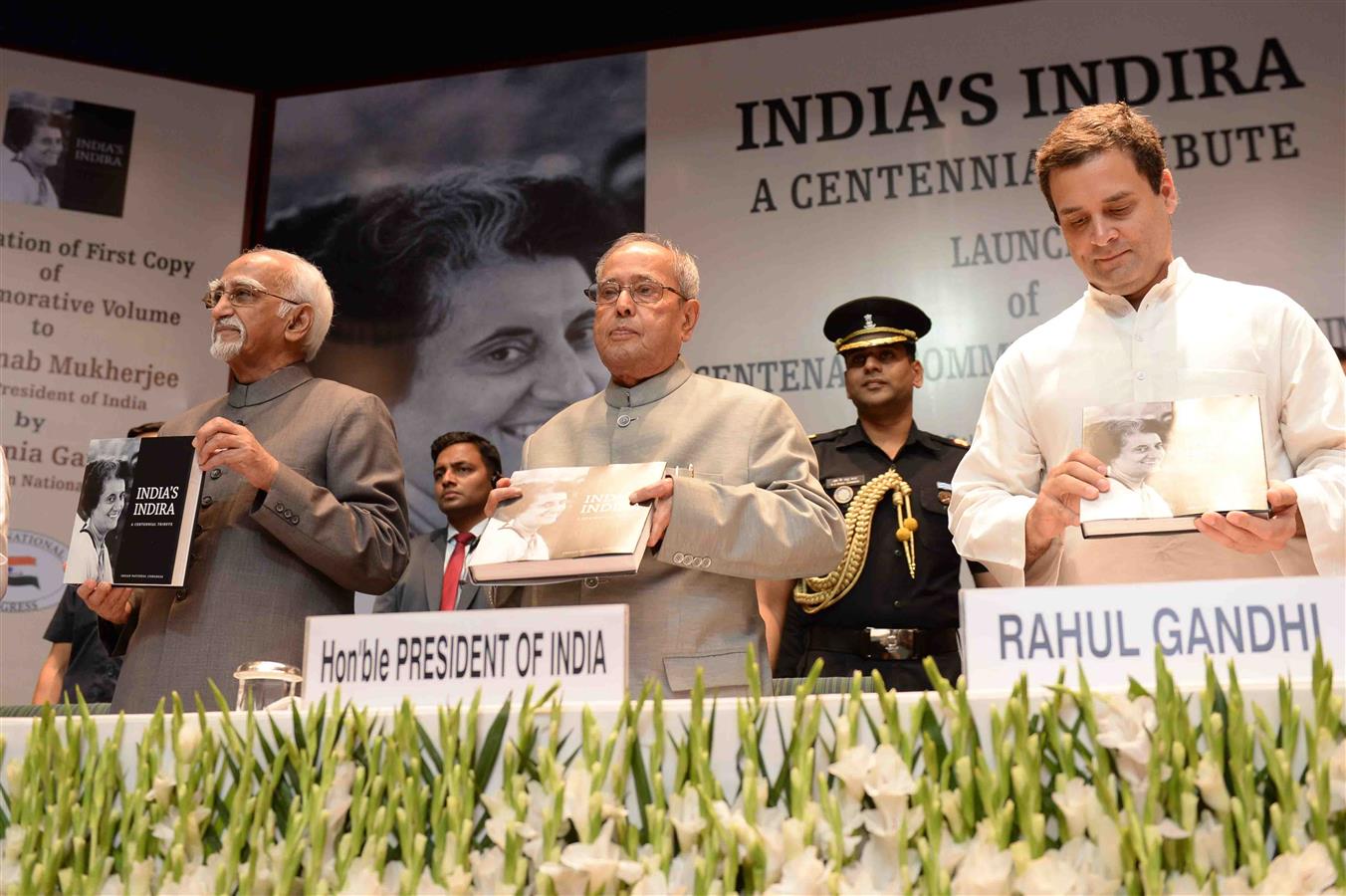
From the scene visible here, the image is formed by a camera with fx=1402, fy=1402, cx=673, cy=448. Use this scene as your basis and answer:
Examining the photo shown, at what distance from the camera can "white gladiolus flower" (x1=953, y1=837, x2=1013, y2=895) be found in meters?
1.17

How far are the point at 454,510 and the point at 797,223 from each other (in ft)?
4.62

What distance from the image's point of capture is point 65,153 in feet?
15.7

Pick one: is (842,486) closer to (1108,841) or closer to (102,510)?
(102,510)

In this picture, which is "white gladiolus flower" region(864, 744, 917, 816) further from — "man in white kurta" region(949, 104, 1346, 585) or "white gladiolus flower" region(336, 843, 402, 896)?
"man in white kurta" region(949, 104, 1346, 585)

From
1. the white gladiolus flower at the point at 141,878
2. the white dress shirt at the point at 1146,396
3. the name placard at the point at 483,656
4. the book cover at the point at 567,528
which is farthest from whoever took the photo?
the white dress shirt at the point at 1146,396

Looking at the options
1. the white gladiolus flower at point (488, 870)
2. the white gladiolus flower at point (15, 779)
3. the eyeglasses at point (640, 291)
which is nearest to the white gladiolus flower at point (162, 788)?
the white gladiolus flower at point (15, 779)

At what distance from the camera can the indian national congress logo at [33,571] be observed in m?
4.42

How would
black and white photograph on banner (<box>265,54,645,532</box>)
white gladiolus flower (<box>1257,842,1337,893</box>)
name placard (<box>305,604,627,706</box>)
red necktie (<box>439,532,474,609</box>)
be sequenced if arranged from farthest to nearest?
black and white photograph on banner (<box>265,54,645,532</box>) → red necktie (<box>439,532,474,609</box>) → name placard (<box>305,604,627,706</box>) → white gladiolus flower (<box>1257,842,1337,893</box>)

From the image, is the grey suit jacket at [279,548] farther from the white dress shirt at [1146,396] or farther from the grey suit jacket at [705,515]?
the white dress shirt at [1146,396]

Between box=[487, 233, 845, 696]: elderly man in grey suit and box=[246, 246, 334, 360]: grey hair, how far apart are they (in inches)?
22.3

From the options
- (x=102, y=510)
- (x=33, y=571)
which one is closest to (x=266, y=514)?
(x=102, y=510)

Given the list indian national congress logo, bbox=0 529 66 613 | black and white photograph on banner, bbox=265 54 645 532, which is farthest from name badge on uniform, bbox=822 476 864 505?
indian national congress logo, bbox=0 529 66 613

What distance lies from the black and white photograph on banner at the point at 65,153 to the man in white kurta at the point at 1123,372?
3.68 m

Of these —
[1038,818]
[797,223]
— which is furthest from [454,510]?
[1038,818]
